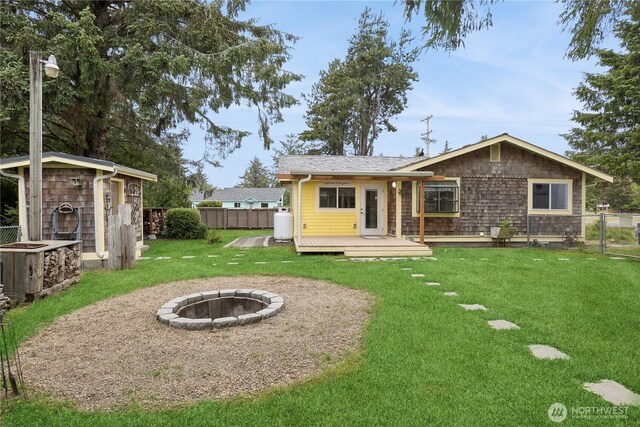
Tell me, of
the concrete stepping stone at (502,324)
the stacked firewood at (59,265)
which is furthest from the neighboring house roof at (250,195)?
the concrete stepping stone at (502,324)

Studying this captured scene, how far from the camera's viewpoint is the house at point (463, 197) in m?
12.3

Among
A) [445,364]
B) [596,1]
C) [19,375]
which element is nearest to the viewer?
[19,375]

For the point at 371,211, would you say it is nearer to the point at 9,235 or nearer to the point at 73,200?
the point at 73,200

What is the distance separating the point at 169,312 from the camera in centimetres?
452

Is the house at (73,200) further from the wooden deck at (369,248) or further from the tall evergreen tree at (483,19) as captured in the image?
the tall evergreen tree at (483,19)

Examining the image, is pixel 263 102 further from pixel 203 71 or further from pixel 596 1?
pixel 596 1

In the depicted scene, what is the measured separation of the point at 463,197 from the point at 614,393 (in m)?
10.4

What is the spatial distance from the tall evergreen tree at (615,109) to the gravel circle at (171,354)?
704 inches

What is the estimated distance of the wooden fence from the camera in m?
21.0

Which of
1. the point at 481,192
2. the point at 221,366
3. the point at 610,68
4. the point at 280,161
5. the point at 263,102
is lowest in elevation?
the point at 221,366

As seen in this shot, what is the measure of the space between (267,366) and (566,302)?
14.5 feet

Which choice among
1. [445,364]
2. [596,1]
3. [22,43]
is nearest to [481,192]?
[596,1]

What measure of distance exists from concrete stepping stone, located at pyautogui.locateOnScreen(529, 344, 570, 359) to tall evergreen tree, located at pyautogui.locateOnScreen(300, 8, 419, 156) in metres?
25.8

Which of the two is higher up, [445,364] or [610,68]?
[610,68]
